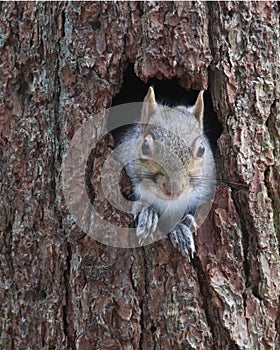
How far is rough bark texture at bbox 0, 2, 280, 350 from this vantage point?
173 centimetres

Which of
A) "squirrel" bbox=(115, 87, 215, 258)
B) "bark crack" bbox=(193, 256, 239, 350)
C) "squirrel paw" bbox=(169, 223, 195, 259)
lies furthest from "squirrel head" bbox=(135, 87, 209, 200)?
"bark crack" bbox=(193, 256, 239, 350)

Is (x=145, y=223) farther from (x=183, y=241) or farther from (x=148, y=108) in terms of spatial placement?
(x=148, y=108)

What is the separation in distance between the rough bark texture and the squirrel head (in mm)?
96

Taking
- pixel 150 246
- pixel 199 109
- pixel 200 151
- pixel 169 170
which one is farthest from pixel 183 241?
pixel 199 109

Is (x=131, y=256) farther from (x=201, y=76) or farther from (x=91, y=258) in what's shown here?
(x=201, y=76)

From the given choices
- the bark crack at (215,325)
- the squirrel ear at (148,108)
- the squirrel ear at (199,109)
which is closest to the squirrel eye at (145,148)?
the squirrel ear at (148,108)

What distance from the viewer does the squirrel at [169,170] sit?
1784mm

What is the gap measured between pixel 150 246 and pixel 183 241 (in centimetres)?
11

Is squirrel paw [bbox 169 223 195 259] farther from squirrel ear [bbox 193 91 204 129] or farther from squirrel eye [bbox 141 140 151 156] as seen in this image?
squirrel ear [bbox 193 91 204 129]

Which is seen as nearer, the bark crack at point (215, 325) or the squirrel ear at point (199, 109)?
the bark crack at point (215, 325)

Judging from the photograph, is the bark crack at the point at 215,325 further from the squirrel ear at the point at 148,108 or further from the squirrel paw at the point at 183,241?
the squirrel ear at the point at 148,108

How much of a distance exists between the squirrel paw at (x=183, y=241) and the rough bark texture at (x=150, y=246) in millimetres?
29

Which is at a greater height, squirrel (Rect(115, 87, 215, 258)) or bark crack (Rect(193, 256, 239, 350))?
squirrel (Rect(115, 87, 215, 258))

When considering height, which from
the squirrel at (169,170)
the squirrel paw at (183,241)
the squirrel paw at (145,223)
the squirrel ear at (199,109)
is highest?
the squirrel ear at (199,109)
